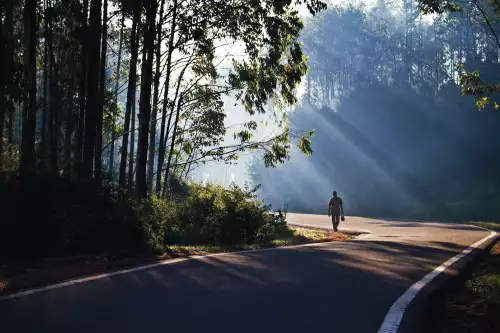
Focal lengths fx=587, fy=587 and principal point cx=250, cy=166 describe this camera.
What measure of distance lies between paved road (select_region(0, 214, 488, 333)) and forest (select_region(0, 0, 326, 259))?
3.52 meters

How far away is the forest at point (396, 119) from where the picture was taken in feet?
220

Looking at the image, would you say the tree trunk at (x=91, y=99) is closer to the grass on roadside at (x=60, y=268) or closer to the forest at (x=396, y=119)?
the grass on roadside at (x=60, y=268)

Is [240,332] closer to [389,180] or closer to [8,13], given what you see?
[8,13]

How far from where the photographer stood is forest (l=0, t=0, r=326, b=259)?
12.4 m

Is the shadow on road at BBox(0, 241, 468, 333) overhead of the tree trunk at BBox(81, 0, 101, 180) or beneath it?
beneath

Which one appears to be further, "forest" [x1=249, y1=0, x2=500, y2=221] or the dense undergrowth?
"forest" [x1=249, y1=0, x2=500, y2=221]

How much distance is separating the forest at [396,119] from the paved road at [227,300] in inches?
1948

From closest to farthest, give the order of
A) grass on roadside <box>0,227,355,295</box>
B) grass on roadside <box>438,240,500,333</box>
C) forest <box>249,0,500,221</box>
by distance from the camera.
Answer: grass on roadside <box>438,240,500,333</box>
grass on roadside <box>0,227,355,295</box>
forest <box>249,0,500,221</box>

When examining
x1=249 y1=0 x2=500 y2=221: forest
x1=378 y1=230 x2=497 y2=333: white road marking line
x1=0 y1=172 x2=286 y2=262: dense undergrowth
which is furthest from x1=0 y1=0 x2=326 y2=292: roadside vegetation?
x1=249 y1=0 x2=500 y2=221: forest

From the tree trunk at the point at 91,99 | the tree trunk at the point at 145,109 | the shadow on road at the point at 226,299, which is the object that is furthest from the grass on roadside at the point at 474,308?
the tree trunk at the point at 145,109

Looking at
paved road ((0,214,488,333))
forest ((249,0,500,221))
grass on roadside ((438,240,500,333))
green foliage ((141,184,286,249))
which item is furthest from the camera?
forest ((249,0,500,221))

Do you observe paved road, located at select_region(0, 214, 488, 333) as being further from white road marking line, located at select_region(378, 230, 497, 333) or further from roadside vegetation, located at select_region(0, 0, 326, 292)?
roadside vegetation, located at select_region(0, 0, 326, 292)

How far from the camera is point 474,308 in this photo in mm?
7426

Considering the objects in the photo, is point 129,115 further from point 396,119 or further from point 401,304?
point 396,119
